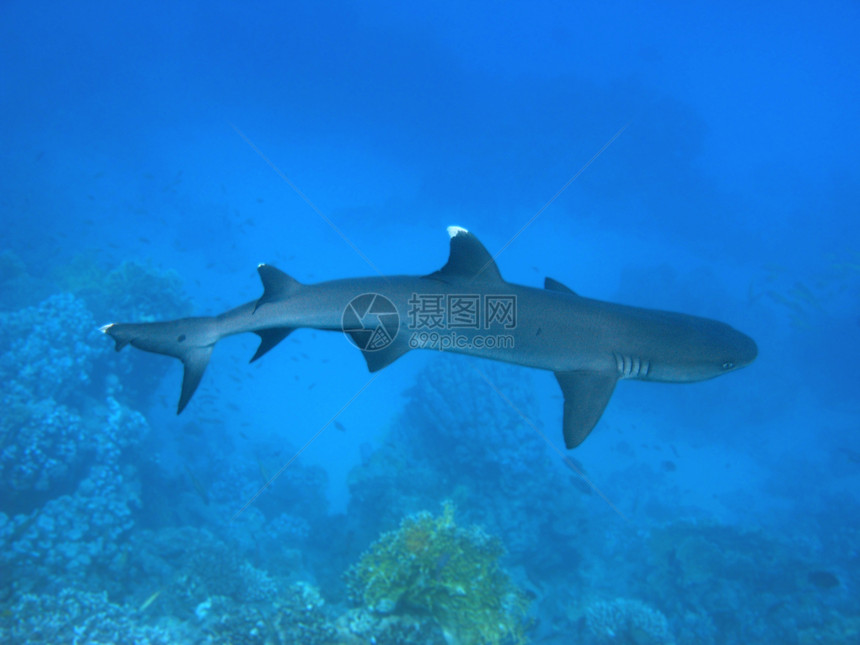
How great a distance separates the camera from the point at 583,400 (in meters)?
3.37

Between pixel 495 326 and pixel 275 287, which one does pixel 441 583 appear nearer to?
pixel 495 326

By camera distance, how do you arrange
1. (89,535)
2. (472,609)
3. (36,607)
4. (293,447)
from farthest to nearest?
(293,447), (89,535), (36,607), (472,609)

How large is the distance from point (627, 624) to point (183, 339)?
13.3m

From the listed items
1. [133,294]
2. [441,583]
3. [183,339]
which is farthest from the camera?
[133,294]

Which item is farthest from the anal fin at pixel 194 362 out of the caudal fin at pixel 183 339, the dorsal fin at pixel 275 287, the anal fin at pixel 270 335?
the dorsal fin at pixel 275 287

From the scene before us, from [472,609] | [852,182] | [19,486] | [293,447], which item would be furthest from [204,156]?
[852,182]

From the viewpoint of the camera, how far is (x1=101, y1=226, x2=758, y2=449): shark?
3342 mm

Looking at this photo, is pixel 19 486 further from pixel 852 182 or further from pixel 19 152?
pixel 852 182

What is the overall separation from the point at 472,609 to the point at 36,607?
26.5 feet

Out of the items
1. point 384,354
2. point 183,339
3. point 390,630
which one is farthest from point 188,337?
point 390,630

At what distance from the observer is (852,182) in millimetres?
55594

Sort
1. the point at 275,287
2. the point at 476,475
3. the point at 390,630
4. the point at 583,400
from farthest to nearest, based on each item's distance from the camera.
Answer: the point at 476,475 → the point at 390,630 → the point at 275,287 → the point at 583,400

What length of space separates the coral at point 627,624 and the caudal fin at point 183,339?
12495mm

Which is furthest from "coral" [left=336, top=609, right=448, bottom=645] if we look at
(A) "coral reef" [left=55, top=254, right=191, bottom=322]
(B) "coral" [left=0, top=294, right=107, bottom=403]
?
(A) "coral reef" [left=55, top=254, right=191, bottom=322]
